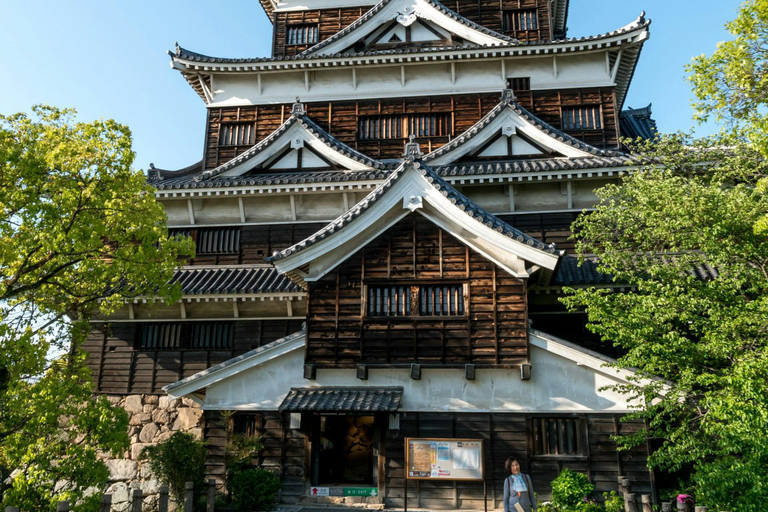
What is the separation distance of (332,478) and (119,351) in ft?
28.0

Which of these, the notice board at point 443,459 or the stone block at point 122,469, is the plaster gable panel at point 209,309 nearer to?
the stone block at point 122,469

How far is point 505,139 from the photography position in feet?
59.7

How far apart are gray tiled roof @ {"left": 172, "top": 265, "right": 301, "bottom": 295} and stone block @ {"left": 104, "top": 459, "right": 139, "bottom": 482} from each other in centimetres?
543

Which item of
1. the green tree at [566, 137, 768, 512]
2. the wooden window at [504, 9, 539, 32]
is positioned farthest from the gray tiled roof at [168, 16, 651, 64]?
the green tree at [566, 137, 768, 512]

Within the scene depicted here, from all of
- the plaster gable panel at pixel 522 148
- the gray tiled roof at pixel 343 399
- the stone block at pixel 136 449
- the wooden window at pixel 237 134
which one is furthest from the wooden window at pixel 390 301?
the wooden window at pixel 237 134

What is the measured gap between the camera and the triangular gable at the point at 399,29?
2102cm

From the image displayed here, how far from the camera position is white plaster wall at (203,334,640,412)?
40.9 feet

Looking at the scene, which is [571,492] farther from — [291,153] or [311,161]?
[291,153]

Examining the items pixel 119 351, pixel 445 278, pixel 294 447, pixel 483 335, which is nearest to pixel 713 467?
pixel 483 335

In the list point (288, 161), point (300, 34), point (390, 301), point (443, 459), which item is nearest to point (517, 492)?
point (443, 459)

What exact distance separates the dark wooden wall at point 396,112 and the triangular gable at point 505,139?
2011mm

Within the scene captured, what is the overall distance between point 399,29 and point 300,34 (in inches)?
172

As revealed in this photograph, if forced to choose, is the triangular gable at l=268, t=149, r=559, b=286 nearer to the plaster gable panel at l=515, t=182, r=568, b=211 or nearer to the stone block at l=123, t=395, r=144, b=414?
the plaster gable panel at l=515, t=182, r=568, b=211

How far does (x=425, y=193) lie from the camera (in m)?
13.4
